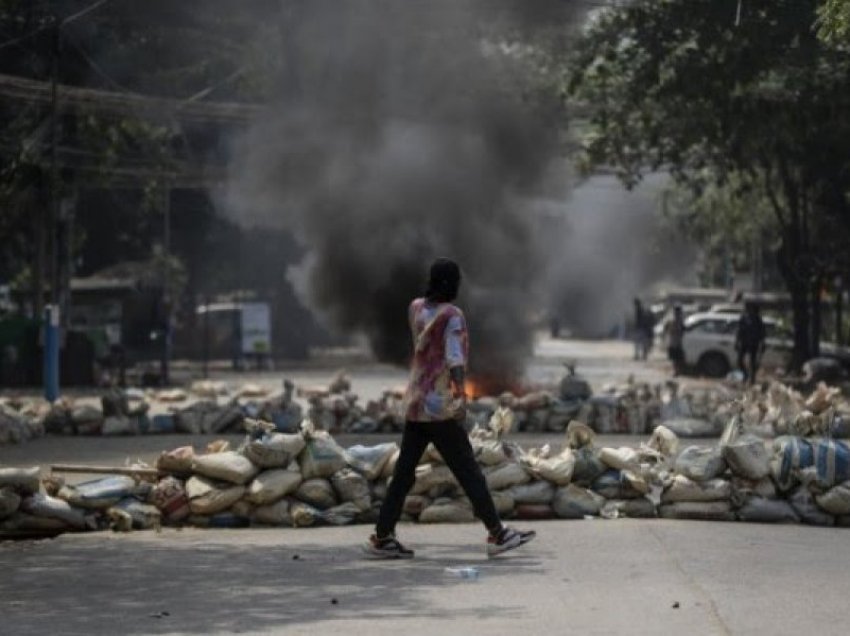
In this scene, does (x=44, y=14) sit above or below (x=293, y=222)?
above

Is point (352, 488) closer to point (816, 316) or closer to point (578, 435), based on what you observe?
point (578, 435)

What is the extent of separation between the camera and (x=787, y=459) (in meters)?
11.9

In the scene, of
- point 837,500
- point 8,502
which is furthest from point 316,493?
point 837,500

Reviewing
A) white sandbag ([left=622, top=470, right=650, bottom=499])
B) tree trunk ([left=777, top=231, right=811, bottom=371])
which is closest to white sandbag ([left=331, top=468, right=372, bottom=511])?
white sandbag ([left=622, top=470, right=650, bottom=499])

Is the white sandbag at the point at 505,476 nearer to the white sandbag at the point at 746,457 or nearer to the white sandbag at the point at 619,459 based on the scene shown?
the white sandbag at the point at 619,459

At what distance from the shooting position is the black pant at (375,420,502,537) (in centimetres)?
1034

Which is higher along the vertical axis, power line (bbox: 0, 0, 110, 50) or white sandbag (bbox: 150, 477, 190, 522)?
power line (bbox: 0, 0, 110, 50)

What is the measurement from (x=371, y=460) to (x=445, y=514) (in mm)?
589

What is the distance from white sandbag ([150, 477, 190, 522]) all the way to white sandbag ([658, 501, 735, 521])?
307cm

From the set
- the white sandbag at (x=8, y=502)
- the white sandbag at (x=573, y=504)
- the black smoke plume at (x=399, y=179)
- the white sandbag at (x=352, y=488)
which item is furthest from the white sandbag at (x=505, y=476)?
the black smoke plume at (x=399, y=179)

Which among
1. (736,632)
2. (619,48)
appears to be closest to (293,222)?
(619,48)

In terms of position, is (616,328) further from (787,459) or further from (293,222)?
(787,459)

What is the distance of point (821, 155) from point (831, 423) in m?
19.8

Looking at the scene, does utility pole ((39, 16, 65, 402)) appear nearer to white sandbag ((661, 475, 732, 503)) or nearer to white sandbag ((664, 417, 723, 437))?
white sandbag ((664, 417, 723, 437))
